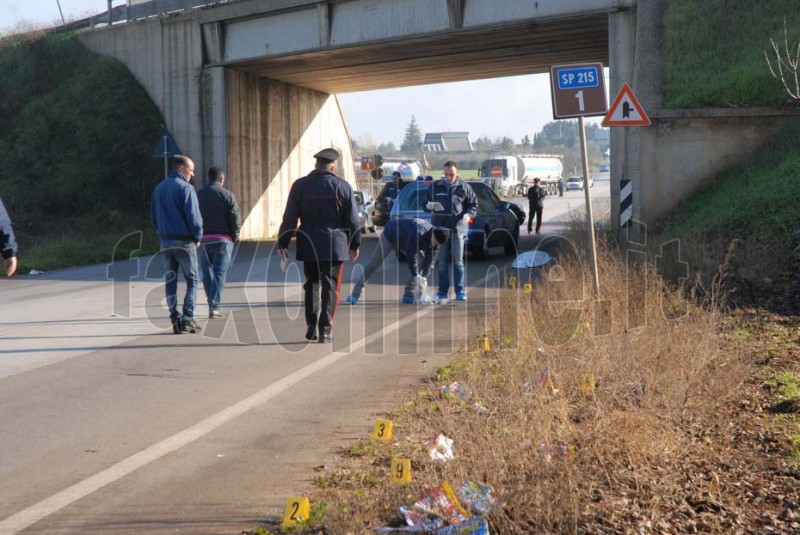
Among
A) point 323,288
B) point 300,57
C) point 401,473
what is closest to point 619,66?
point 300,57

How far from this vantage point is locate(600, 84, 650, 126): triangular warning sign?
12.1 metres

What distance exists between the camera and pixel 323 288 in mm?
9477

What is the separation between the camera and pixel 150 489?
4938 millimetres

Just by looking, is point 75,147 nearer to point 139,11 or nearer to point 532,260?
point 139,11

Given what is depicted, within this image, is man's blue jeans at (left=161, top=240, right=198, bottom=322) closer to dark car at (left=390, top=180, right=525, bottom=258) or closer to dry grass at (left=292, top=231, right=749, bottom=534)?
dry grass at (left=292, top=231, right=749, bottom=534)

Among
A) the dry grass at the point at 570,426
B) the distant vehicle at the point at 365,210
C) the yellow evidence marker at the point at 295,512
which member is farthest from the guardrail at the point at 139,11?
the yellow evidence marker at the point at 295,512

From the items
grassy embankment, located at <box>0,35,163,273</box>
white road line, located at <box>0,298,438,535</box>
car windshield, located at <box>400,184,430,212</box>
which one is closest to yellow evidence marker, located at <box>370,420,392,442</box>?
white road line, located at <box>0,298,438,535</box>

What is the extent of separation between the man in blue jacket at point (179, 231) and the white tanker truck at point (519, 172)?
5865 centimetres

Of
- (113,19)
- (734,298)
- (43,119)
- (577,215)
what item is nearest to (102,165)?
(43,119)

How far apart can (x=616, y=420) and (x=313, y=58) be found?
2235cm

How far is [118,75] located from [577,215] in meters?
18.6

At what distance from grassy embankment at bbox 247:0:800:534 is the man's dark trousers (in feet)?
5.73

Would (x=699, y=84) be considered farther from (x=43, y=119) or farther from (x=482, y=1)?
(x=43, y=119)

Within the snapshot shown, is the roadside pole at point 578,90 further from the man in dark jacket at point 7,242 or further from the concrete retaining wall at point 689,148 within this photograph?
the concrete retaining wall at point 689,148
